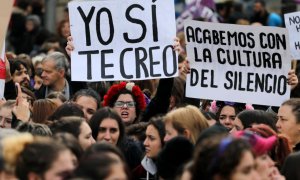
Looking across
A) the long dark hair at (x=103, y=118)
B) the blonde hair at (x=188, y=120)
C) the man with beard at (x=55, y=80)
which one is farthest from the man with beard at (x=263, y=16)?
the blonde hair at (x=188, y=120)

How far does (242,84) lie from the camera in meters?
12.7

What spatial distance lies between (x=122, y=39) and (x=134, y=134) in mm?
1387

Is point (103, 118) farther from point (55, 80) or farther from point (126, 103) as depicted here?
point (55, 80)

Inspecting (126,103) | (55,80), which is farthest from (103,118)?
(55,80)

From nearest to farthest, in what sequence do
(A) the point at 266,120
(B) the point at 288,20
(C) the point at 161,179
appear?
(C) the point at 161,179, (A) the point at 266,120, (B) the point at 288,20

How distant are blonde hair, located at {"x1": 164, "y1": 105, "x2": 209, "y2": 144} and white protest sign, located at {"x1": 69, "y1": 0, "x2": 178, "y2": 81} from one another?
2235 millimetres

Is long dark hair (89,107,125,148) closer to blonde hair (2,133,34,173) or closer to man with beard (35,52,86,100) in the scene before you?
blonde hair (2,133,34,173)

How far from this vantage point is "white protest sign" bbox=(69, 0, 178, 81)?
12.3 meters

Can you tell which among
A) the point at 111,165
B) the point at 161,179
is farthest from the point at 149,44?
the point at 111,165

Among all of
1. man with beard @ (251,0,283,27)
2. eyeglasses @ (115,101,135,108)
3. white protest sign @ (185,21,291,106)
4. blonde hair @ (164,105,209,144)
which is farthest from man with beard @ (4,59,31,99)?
man with beard @ (251,0,283,27)

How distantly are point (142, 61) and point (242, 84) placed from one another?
1.03 meters

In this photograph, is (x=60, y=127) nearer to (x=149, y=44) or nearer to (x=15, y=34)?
(x=149, y=44)

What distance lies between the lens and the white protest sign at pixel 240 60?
1261 cm

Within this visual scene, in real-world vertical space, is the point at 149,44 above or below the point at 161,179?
above
